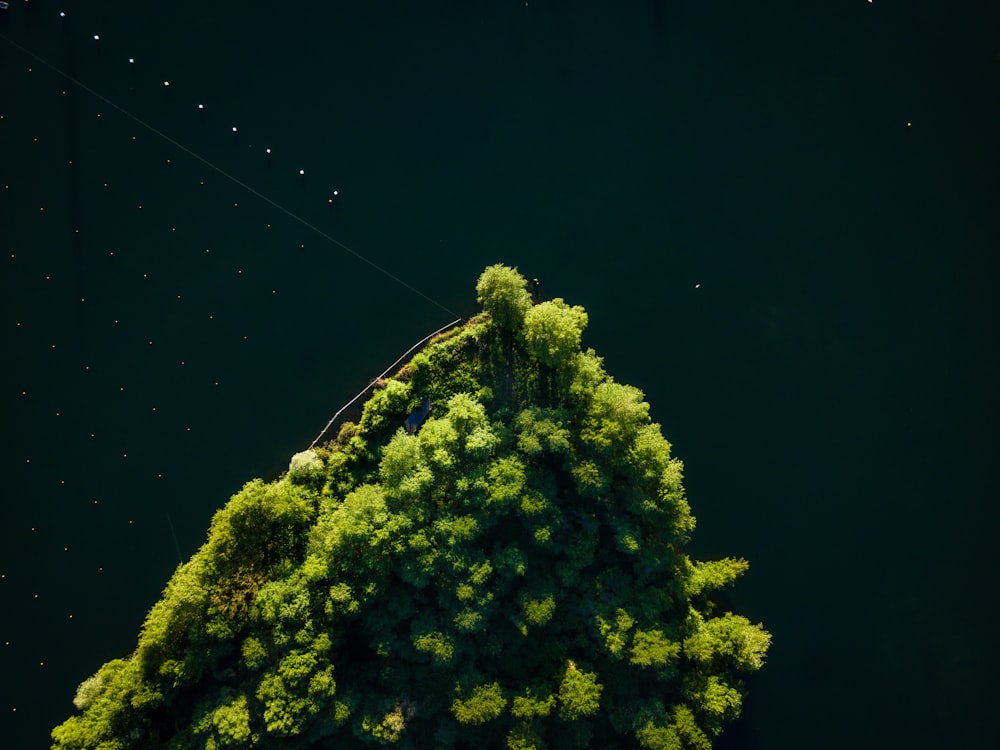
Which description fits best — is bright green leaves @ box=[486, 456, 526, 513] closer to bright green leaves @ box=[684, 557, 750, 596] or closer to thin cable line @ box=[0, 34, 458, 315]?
thin cable line @ box=[0, 34, 458, 315]

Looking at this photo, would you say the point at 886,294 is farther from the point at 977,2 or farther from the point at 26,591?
the point at 26,591

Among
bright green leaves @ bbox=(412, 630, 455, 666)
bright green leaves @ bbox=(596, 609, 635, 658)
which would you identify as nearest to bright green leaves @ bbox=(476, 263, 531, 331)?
bright green leaves @ bbox=(596, 609, 635, 658)

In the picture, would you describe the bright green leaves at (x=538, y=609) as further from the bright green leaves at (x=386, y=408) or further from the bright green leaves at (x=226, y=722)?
the bright green leaves at (x=226, y=722)

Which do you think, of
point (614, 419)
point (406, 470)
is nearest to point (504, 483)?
point (406, 470)

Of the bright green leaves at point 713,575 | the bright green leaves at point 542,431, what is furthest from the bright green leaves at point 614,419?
the bright green leaves at point 713,575

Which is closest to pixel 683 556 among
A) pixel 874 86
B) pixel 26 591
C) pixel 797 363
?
pixel 797 363

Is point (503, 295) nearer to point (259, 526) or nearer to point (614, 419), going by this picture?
point (614, 419)
